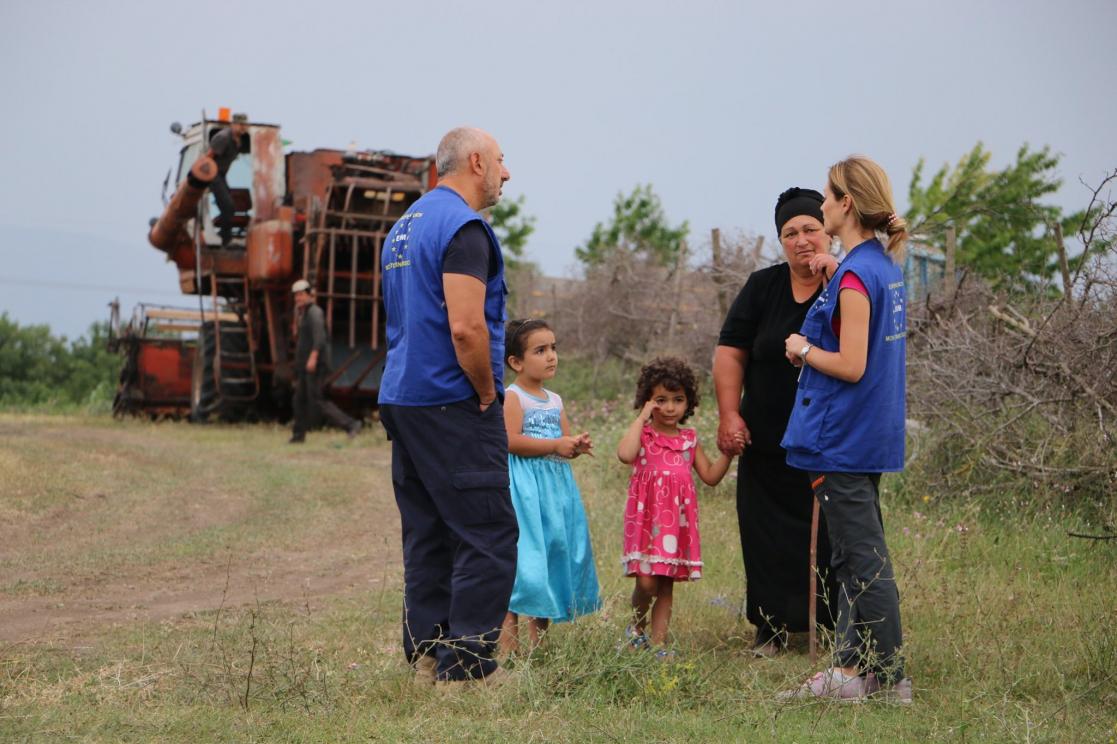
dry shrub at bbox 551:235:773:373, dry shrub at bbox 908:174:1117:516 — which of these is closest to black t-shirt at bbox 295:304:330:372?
dry shrub at bbox 551:235:773:373

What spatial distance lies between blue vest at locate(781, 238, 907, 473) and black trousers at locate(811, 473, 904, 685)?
0.27 feet

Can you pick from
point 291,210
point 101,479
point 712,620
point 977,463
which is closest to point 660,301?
point 291,210

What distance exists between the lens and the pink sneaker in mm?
4586

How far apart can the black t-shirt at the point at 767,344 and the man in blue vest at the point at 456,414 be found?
1454 mm

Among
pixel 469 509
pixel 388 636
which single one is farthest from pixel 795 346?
pixel 388 636

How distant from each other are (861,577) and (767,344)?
1344 mm

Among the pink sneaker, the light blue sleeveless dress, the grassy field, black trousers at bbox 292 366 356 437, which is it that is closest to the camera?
→ the grassy field

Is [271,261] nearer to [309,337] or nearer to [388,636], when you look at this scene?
[309,337]

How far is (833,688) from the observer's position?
4.62 metres

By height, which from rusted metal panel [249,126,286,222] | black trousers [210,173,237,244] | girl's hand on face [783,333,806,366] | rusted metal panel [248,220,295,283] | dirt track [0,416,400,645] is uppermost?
rusted metal panel [249,126,286,222]

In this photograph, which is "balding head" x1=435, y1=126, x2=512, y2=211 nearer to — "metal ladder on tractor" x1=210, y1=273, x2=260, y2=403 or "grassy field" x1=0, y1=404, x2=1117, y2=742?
"grassy field" x1=0, y1=404, x2=1117, y2=742

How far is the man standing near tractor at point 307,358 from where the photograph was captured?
1534 centimetres

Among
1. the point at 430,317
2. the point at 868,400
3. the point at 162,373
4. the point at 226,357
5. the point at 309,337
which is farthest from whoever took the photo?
the point at 162,373

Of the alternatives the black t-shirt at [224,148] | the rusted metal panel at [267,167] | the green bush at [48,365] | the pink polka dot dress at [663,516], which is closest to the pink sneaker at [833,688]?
the pink polka dot dress at [663,516]
